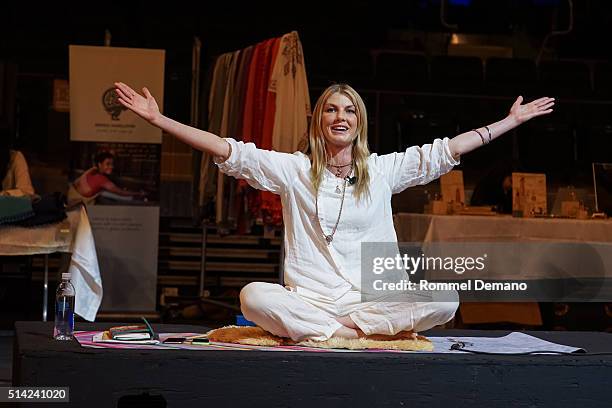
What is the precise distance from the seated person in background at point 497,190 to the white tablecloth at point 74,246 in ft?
8.00

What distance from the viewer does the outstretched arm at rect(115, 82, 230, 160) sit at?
10.4 feet

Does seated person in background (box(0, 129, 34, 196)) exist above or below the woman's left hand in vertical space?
below

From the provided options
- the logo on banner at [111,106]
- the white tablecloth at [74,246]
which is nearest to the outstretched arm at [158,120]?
the white tablecloth at [74,246]

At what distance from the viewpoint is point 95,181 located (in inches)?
234

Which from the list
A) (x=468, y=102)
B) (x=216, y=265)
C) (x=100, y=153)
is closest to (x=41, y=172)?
(x=216, y=265)

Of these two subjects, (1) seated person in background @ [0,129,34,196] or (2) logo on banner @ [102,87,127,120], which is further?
(1) seated person in background @ [0,129,34,196]

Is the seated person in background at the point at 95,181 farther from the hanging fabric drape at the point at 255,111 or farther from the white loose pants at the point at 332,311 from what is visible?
the white loose pants at the point at 332,311

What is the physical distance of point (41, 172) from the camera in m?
8.70

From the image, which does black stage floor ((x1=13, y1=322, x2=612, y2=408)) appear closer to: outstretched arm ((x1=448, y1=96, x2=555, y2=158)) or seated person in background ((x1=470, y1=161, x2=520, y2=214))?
outstretched arm ((x1=448, y1=96, x2=555, y2=158))

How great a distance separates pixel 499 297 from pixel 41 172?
15.6ft

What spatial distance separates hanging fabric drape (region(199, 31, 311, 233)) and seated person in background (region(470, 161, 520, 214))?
144 centimetres

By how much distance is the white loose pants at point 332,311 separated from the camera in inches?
122

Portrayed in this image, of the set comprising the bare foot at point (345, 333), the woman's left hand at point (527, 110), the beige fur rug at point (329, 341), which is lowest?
the beige fur rug at point (329, 341)

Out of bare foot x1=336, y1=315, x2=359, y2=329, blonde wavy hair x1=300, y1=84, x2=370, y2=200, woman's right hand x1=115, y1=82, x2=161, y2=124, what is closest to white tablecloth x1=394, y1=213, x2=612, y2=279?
blonde wavy hair x1=300, y1=84, x2=370, y2=200
